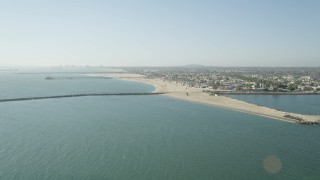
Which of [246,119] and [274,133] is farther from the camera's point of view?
[246,119]

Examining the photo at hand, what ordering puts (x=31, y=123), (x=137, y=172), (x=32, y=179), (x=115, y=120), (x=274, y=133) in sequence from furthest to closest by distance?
(x=115, y=120), (x=31, y=123), (x=274, y=133), (x=137, y=172), (x=32, y=179)

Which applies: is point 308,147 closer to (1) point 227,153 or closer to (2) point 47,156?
(1) point 227,153

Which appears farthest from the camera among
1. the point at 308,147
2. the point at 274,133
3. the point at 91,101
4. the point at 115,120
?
the point at 91,101

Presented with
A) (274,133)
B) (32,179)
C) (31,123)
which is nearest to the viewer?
(32,179)

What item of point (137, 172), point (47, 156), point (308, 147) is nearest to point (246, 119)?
point (308, 147)

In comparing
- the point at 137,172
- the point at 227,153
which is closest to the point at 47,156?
the point at 137,172

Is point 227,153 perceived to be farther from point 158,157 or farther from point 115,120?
point 115,120
